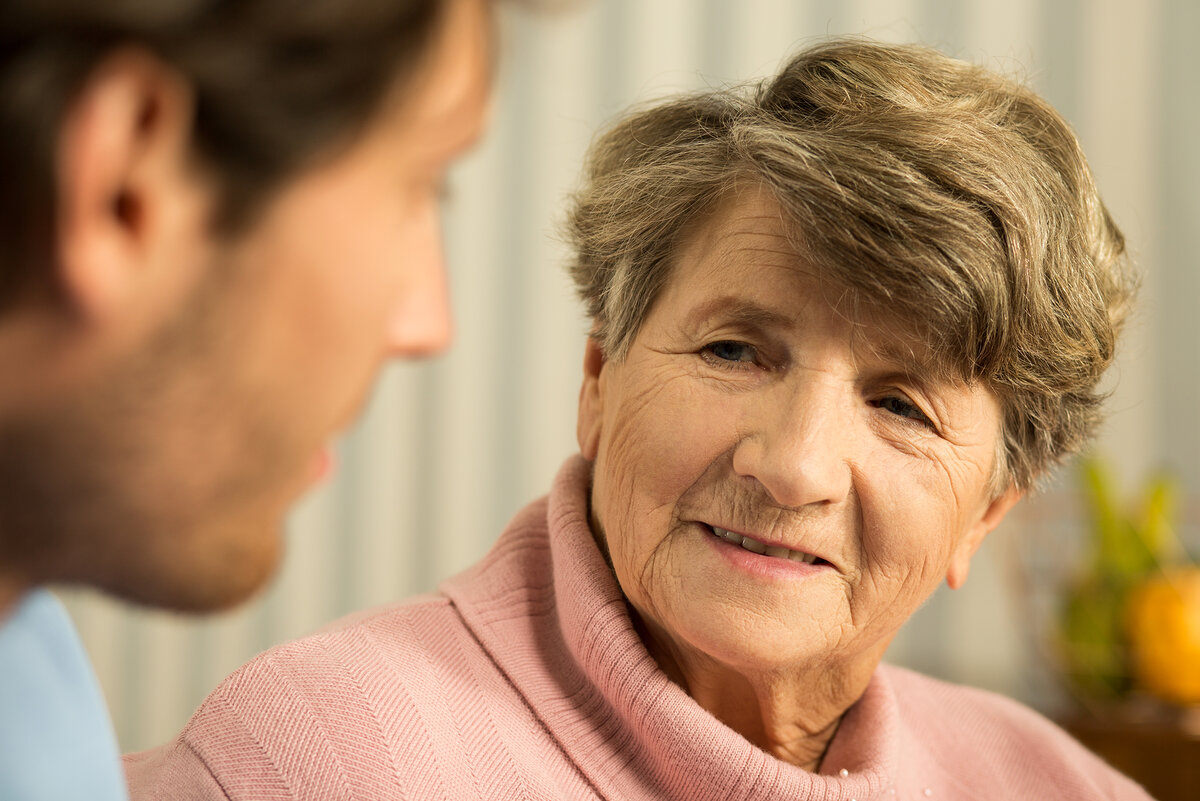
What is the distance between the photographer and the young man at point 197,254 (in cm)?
56

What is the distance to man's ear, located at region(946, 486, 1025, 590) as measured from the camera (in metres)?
1.23

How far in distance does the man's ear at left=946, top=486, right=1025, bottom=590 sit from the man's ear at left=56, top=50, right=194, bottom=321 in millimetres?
897

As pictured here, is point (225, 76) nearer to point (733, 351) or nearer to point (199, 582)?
point (199, 582)

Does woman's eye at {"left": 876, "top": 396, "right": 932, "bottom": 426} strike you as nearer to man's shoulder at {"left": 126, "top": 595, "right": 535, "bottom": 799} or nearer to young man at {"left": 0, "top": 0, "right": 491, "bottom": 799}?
man's shoulder at {"left": 126, "top": 595, "right": 535, "bottom": 799}

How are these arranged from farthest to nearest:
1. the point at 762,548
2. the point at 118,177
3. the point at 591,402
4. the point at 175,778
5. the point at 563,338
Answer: the point at 563,338 → the point at 591,402 → the point at 762,548 → the point at 175,778 → the point at 118,177

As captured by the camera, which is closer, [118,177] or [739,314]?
[118,177]

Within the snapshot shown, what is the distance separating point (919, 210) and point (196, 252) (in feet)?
2.13

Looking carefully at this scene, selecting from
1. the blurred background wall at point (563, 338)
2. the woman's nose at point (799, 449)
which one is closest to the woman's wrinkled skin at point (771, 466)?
the woman's nose at point (799, 449)

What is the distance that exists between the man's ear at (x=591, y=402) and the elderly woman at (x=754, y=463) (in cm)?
1

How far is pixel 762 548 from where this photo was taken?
109cm

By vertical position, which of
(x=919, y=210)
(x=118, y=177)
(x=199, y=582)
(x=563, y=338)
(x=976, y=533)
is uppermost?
(x=118, y=177)

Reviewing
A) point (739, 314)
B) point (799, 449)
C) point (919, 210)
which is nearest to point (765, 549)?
point (799, 449)

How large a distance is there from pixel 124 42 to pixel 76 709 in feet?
1.71

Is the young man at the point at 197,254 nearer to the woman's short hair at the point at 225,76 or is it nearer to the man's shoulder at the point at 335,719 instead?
the woman's short hair at the point at 225,76
